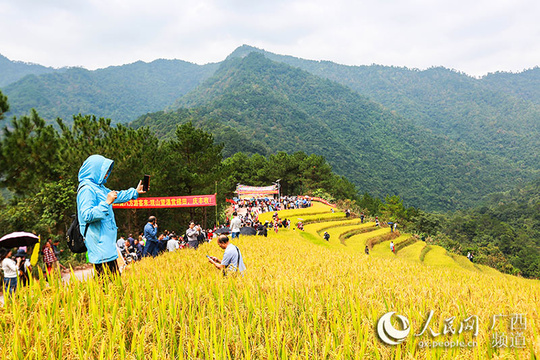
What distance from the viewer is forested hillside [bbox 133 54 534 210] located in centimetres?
10706

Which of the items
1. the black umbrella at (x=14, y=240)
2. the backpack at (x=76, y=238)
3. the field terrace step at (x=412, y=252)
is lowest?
the field terrace step at (x=412, y=252)

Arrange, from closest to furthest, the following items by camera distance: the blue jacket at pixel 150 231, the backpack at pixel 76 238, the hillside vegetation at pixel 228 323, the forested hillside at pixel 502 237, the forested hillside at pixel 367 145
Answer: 1. the hillside vegetation at pixel 228 323
2. the backpack at pixel 76 238
3. the blue jacket at pixel 150 231
4. the forested hillside at pixel 502 237
5. the forested hillside at pixel 367 145

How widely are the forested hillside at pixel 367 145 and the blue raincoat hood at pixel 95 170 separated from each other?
83.2 meters

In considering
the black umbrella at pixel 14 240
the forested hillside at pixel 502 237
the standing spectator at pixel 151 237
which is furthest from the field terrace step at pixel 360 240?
the black umbrella at pixel 14 240

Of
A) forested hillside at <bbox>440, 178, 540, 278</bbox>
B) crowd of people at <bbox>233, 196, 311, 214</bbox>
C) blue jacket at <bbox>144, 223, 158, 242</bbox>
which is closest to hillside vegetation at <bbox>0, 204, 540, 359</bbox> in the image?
blue jacket at <bbox>144, 223, 158, 242</bbox>

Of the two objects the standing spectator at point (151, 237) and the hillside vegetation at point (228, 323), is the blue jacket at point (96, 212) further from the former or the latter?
the standing spectator at point (151, 237)

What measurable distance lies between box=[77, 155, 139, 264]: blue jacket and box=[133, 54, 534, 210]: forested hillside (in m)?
83.3

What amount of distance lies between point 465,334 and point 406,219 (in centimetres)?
5070

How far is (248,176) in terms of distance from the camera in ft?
185

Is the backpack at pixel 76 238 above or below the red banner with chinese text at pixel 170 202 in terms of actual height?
above

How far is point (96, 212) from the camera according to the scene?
2.91 m

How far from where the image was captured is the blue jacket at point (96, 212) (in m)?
2.95

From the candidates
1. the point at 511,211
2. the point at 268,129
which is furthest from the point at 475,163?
the point at 268,129

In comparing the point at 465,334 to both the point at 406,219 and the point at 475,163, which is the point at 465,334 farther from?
the point at 475,163
